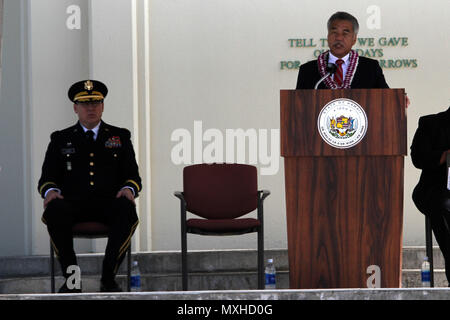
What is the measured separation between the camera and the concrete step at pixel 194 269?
19.6 ft

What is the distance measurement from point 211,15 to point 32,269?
2374 mm

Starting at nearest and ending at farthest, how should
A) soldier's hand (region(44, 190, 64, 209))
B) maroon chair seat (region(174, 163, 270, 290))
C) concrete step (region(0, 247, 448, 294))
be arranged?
soldier's hand (region(44, 190, 64, 209)) < maroon chair seat (region(174, 163, 270, 290)) < concrete step (region(0, 247, 448, 294))

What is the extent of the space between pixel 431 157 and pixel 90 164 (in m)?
2.11

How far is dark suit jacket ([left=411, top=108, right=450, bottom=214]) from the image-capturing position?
192 inches

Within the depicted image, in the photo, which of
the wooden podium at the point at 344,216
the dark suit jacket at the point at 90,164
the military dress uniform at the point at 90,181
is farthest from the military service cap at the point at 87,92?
the wooden podium at the point at 344,216

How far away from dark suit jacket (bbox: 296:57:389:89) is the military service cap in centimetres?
140

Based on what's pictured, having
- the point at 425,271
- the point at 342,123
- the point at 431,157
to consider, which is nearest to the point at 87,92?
the point at 342,123

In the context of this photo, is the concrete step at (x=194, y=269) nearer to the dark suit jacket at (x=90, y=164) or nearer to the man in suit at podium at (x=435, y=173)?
the dark suit jacket at (x=90, y=164)

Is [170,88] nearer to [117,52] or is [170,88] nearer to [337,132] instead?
[117,52]

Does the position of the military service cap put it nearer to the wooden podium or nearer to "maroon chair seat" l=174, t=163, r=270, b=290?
"maroon chair seat" l=174, t=163, r=270, b=290

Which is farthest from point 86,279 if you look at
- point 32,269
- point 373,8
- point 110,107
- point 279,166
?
point 373,8

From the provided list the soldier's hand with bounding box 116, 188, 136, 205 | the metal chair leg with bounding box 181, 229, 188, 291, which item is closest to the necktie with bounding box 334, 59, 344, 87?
the metal chair leg with bounding box 181, 229, 188, 291

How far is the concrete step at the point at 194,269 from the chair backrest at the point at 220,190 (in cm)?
60
